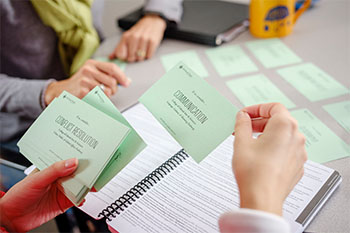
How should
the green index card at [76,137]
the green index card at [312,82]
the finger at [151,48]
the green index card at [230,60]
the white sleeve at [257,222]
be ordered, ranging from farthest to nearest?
1. the finger at [151,48]
2. the green index card at [230,60]
3. the green index card at [312,82]
4. the green index card at [76,137]
5. the white sleeve at [257,222]

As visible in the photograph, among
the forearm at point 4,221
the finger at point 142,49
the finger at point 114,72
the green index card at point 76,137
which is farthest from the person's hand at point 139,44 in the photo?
the forearm at point 4,221

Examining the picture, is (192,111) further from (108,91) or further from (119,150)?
(108,91)

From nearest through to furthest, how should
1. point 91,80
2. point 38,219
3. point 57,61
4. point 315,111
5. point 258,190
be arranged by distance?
1. point 258,190
2. point 38,219
3. point 315,111
4. point 91,80
5. point 57,61

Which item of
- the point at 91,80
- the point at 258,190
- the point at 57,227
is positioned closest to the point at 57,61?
the point at 91,80

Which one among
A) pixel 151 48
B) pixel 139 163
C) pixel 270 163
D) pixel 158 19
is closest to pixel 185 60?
pixel 151 48

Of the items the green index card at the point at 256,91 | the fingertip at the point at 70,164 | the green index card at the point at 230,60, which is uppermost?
the fingertip at the point at 70,164

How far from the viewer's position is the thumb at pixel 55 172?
21.1 inches

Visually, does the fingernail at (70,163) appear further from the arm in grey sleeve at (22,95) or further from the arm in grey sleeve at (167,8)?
the arm in grey sleeve at (167,8)

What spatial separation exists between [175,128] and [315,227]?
28 cm

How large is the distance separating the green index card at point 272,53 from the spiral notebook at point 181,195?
0.42 m

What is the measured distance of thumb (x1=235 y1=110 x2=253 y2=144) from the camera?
495mm

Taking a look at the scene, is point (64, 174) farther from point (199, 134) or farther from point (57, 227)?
point (57, 227)

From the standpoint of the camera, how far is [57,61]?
1.20m

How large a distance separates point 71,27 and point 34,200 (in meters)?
0.65
